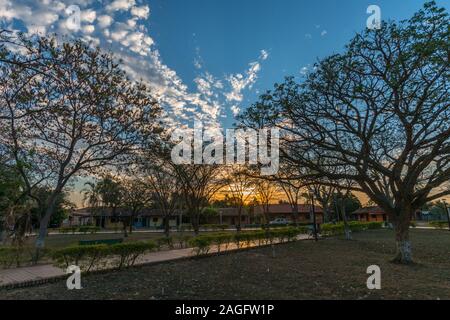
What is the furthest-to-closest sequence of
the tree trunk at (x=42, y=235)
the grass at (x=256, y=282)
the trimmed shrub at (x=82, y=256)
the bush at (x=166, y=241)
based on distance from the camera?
the bush at (x=166, y=241) → the tree trunk at (x=42, y=235) → the trimmed shrub at (x=82, y=256) → the grass at (x=256, y=282)

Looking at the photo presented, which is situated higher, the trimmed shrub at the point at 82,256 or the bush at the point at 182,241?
the trimmed shrub at the point at 82,256

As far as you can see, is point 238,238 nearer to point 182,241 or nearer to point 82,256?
point 182,241

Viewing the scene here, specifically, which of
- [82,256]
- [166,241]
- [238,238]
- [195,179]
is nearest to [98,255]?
[82,256]

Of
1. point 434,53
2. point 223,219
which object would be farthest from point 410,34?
point 223,219

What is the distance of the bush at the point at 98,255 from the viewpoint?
9.11 m

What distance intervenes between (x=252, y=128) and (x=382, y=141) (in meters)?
7.30

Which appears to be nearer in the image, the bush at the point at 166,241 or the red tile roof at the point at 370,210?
the bush at the point at 166,241

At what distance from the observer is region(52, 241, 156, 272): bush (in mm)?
9109

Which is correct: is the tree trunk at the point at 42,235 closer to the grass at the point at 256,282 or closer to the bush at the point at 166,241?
the grass at the point at 256,282

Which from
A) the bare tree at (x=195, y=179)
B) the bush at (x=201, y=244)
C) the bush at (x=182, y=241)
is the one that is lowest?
the bush at (x=182, y=241)

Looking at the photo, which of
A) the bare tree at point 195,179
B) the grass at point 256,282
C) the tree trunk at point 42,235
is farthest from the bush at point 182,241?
the tree trunk at point 42,235

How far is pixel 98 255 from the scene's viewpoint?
9570 millimetres

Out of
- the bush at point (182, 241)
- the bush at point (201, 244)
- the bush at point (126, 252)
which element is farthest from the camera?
the bush at point (182, 241)

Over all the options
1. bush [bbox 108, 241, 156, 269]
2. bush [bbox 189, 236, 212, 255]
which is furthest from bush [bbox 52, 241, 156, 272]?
bush [bbox 189, 236, 212, 255]
